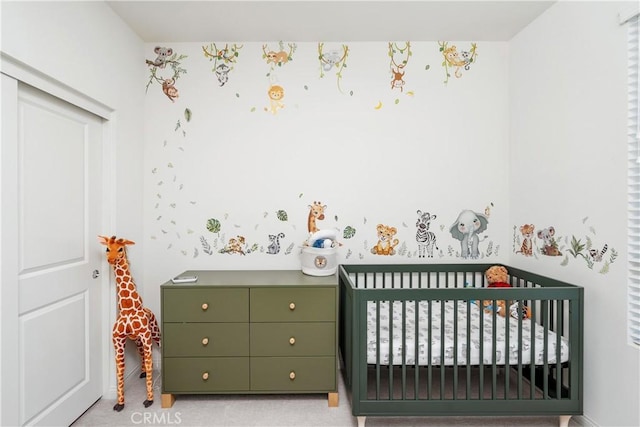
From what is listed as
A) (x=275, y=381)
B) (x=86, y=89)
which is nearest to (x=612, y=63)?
(x=275, y=381)

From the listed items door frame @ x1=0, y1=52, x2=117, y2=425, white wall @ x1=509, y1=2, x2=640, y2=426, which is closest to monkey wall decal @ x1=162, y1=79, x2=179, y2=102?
door frame @ x1=0, y1=52, x2=117, y2=425

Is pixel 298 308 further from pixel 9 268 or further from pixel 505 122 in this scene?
pixel 505 122

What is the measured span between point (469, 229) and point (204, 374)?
6.93 feet

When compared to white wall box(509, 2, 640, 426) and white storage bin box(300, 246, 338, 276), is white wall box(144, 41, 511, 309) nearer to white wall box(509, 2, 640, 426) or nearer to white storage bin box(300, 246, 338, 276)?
white storage bin box(300, 246, 338, 276)

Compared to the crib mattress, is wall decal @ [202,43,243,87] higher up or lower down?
higher up

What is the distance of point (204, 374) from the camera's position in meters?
2.26

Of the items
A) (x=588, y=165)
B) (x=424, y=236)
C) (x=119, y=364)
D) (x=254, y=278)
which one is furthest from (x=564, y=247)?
(x=119, y=364)

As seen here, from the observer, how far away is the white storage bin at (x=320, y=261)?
8.29 ft

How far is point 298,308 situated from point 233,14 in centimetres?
191

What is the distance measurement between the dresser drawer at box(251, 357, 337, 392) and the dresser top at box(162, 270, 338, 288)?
1.49ft

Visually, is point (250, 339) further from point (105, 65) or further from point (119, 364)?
point (105, 65)

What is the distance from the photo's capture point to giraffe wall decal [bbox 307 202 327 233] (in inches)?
111

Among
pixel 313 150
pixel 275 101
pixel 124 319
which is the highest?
pixel 275 101

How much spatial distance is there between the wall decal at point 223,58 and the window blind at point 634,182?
238cm
